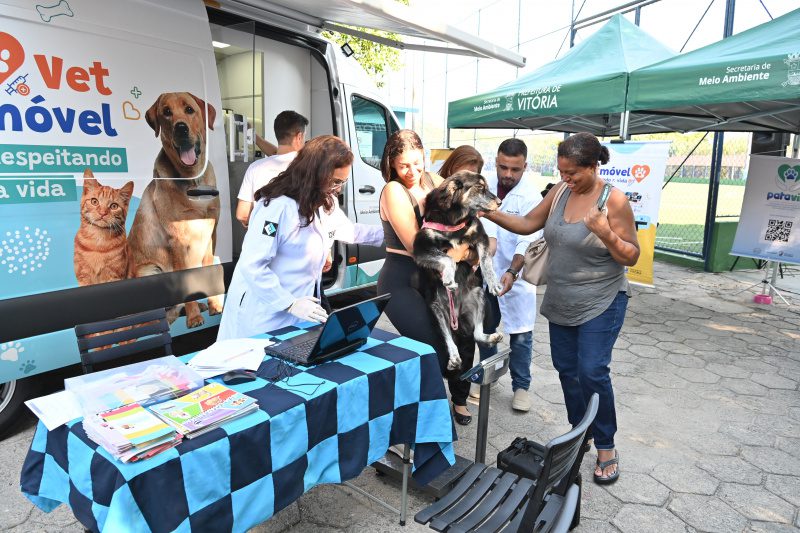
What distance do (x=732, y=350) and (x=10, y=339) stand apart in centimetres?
564

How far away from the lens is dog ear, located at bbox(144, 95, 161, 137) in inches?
137

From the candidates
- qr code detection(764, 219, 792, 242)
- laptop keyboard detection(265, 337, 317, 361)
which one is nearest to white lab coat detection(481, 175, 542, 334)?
laptop keyboard detection(265, 337, 317, 361)

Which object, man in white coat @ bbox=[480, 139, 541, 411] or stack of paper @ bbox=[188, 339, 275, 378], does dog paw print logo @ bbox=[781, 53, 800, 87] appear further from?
stack of paper @ bbox=[188, 339, 275, 378]

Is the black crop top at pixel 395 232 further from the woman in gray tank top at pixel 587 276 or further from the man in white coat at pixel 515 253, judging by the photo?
the man in white coat at pixel 515 253

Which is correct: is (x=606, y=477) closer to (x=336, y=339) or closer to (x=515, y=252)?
(x=515, y=252)

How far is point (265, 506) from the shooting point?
1.77m

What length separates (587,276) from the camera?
2.73 meters

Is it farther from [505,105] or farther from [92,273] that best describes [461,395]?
[505,105]

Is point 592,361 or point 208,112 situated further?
point 208,112

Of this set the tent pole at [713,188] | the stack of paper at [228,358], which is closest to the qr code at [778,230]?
the tent pole at [713,188]

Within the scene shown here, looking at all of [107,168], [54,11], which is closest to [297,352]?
[107,168]

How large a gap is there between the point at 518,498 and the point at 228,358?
4.00 ft

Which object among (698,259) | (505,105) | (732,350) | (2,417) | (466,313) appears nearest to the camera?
(466,313)

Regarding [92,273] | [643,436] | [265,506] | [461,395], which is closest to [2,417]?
[92,273]
